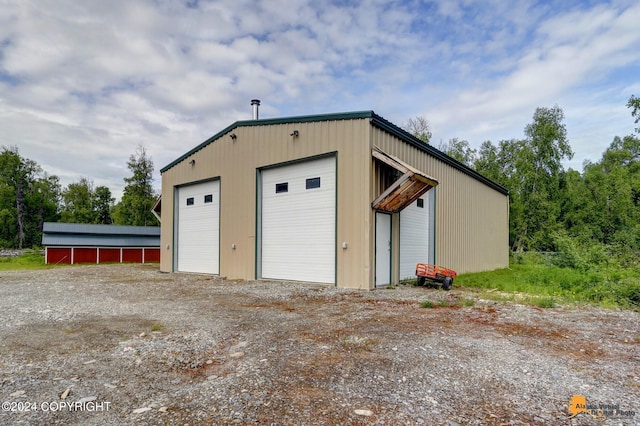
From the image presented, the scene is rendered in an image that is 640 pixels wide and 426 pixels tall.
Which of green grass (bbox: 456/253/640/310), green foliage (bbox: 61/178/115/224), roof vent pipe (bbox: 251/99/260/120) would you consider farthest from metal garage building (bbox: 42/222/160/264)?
green grass (bbox: 456/253/640/310)

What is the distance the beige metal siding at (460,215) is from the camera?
10.9 meters

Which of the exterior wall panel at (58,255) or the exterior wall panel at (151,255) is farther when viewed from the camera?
the exterior wall panel at (151,255)

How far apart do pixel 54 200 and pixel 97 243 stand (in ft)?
105

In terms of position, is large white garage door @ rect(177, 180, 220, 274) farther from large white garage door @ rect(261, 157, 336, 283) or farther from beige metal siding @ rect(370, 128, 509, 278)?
beige metal siding @ rect(370, 128, 509, 278)

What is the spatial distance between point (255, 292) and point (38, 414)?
262 inches

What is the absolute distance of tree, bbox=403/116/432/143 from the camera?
1284 inches

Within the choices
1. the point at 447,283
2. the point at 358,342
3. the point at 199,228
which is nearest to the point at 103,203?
the point at 199,228

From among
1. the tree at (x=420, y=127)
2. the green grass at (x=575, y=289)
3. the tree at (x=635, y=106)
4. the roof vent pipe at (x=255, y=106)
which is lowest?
the green grass at (x=575, y=289)

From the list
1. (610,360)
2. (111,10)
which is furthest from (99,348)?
(111,10)

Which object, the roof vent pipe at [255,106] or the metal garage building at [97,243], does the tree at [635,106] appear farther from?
the metal garage building at [97,243]

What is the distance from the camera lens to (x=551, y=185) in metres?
29.9

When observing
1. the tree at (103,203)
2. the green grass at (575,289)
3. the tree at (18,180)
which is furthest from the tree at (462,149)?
the tree at (18,180)

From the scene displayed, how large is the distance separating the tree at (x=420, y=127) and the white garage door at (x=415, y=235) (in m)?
21.8

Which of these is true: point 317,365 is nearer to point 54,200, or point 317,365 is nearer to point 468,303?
point 468,303
